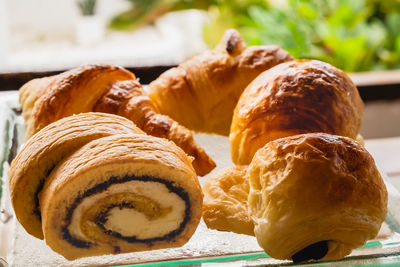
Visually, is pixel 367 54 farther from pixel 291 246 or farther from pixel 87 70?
pixel 291 246

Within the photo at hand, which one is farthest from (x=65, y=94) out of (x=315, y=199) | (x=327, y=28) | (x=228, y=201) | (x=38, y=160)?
(x=327, y=28)

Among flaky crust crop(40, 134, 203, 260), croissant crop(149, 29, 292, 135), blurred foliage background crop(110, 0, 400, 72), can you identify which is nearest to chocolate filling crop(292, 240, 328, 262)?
flaky crust crop(40, 134, 203, 260)

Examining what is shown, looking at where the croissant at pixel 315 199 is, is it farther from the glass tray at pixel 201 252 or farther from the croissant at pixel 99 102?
the croissant at pixel 99 102

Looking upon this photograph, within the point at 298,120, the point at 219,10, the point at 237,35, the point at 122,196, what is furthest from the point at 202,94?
the point at 219,10

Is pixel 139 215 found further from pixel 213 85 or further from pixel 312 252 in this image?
pixel 213 85

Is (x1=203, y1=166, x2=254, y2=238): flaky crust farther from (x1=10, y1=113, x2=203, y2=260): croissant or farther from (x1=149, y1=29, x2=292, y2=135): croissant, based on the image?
(x1=149, y1=29, x2=292, y2=135): croissant
